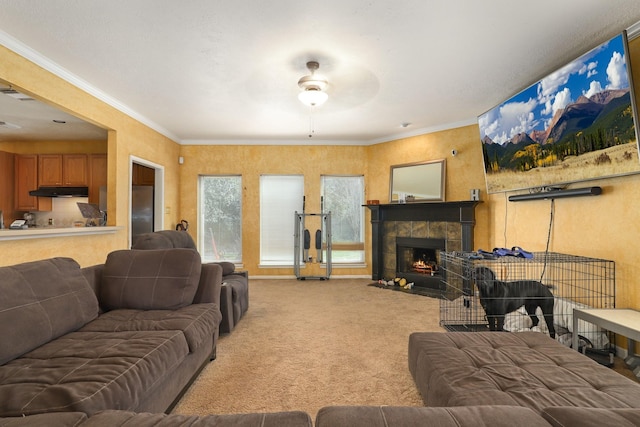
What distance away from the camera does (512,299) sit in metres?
2.64

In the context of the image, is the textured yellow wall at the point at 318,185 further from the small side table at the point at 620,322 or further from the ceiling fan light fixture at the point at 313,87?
the ceiling fan light fixture at the point at 313,87

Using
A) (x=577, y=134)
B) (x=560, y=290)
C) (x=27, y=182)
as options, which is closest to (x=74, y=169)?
(x=27, y=182)

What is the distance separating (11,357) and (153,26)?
7.56 feet

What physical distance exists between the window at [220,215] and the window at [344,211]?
5.70 ft

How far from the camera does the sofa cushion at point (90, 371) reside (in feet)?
3.87

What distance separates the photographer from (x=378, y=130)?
5238 mm

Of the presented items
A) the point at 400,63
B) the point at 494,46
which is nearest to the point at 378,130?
the point at 400,63

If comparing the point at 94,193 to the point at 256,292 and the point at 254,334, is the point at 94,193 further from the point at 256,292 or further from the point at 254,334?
the point at 254,334

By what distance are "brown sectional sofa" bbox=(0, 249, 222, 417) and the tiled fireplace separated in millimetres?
3566

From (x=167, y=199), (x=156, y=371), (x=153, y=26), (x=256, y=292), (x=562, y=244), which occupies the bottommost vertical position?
(x=256, y=292)

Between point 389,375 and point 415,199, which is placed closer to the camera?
point 389,375

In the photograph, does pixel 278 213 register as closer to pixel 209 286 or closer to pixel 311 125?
pixel 311 125

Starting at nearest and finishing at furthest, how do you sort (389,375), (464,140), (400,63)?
(389,375) < (400,63) < (464,140)

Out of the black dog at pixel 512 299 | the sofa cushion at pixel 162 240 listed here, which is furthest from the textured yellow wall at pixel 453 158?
the sofa cushion at pixel 162 240
